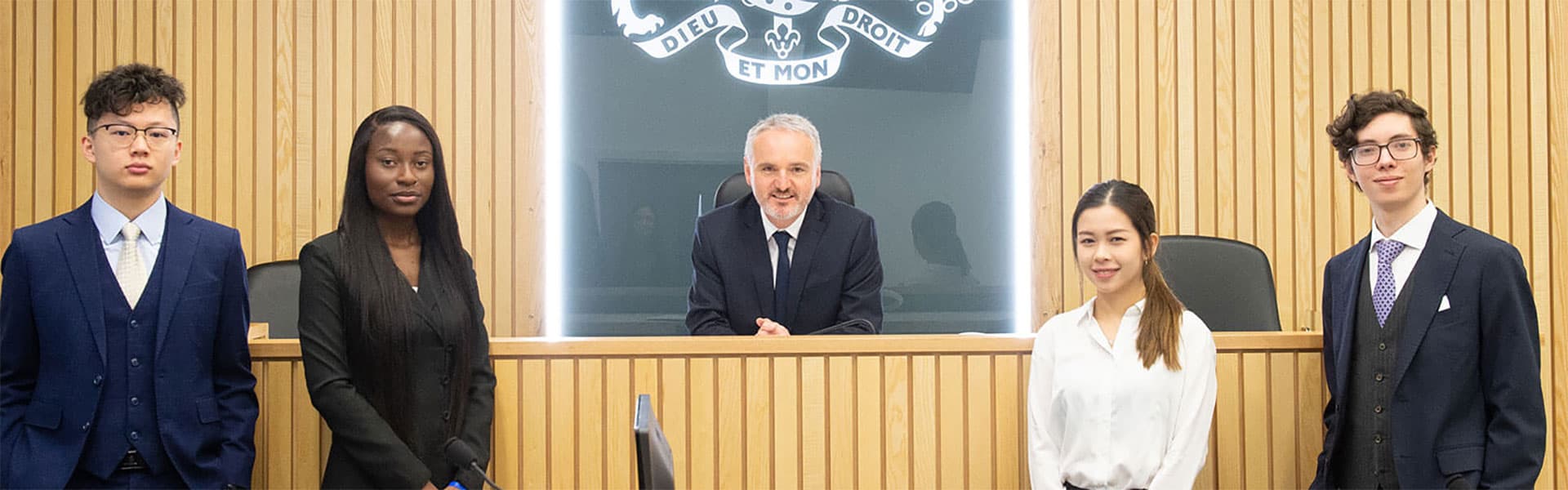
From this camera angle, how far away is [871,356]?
264 centimetres

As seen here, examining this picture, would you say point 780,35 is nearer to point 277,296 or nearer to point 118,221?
point 277,296

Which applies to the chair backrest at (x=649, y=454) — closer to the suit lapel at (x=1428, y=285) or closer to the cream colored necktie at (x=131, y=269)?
the cream colored necktie at (x=131, y=269)

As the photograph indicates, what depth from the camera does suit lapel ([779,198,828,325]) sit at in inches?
131

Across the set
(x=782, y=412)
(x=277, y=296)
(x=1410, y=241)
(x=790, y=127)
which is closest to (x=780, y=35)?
(x=790, y=127)

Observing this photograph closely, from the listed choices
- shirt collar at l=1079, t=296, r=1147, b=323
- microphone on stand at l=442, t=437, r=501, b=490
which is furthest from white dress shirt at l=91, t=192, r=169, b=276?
shirt collar at l=1079, t=296, r=1147, b=323

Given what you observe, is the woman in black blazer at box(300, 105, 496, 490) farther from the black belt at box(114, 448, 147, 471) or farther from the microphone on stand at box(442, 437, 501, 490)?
the microphone on stand at box(442, 437, 501, 490)

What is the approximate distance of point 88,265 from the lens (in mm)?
2379

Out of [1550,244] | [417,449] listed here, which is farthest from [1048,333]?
[1550,244]

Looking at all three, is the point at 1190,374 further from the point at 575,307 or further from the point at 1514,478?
the point at 575,307

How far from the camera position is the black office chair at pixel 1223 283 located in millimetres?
3916

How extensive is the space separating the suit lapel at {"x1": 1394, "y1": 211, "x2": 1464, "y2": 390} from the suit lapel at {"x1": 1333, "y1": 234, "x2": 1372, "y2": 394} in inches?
3.8

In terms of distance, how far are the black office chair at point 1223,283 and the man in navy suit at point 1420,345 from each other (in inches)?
51.4

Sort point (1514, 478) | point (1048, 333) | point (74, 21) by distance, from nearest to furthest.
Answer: point (1514, 478), point (1048, 333), point (74, 21)

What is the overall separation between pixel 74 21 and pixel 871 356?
3689mm
